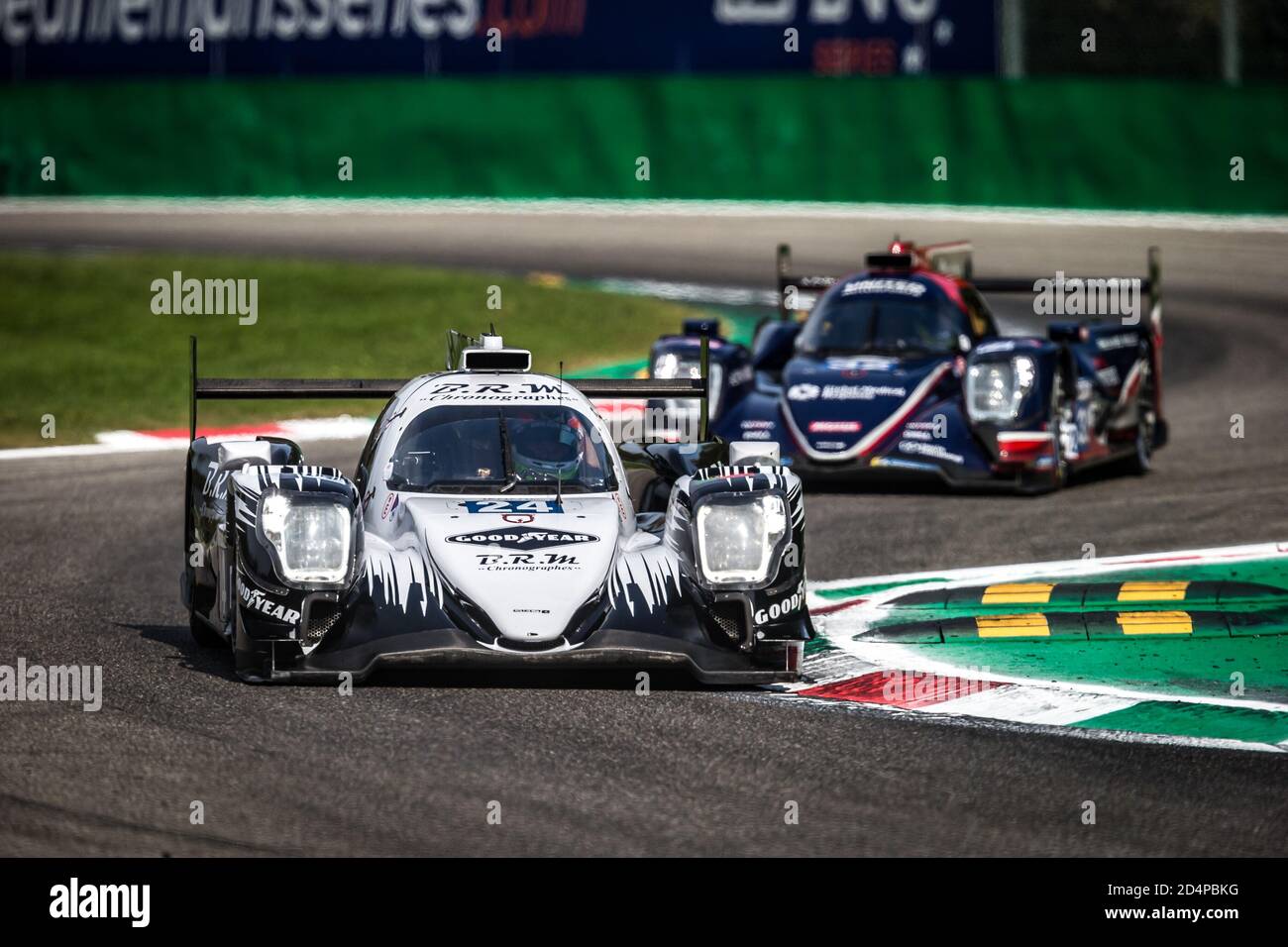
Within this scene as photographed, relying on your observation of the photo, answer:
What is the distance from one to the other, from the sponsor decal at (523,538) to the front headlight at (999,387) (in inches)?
217

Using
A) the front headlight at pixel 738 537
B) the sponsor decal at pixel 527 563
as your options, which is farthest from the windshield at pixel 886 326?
the sponsor decal at pixel 527 563

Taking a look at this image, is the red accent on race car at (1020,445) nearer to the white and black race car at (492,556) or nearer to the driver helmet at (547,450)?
the white and black race car at (492,556)

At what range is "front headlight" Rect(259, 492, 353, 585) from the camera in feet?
25.2

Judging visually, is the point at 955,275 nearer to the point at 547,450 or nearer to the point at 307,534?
the point at 547,450

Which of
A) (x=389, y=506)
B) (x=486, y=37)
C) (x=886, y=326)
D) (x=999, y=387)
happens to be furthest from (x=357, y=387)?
(x=486, y=37)

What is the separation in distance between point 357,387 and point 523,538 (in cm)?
188

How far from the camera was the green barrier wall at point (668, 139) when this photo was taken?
2867 centimetres

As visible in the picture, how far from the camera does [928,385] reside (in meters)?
13.2

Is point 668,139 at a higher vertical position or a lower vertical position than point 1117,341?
higher

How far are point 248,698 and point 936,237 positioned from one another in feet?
67.6

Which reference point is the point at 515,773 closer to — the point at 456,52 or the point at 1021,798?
the point at 1021,798

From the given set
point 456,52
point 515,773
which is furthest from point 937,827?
point 456,52

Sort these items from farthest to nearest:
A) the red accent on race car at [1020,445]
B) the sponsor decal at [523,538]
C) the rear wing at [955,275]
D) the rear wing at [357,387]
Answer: the rear wing at [955,275] < the red accent on race car at [1020,445] < the rear wing at [357,387] < the sponsor decal at [523,538]

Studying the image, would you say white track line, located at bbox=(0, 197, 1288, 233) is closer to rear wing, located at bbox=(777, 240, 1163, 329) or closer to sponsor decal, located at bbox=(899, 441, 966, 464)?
rear wing, located at bbox=(777, 240, 1163, 329)
